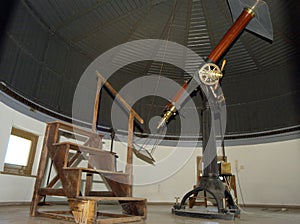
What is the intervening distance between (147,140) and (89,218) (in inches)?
129

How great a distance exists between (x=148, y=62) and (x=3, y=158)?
121 inches

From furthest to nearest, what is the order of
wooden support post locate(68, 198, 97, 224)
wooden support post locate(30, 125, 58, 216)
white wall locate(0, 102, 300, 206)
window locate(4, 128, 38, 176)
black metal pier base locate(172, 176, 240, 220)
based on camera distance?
white wall locate(0, 102, 300, 206) < window locate(4, 128, 38, 176) < black metal pier base locate(172, 176, 240, 220) < wooden support post locate(30, 125, 58, 216) < wooden support post locate(68, 198, 97, 224)

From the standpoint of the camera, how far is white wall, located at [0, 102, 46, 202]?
2842 millimetres

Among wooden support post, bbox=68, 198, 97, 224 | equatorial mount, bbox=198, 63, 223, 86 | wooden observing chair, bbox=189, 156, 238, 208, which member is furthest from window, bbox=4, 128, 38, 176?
equatorial mount, bbox=198, 63, 223, 86

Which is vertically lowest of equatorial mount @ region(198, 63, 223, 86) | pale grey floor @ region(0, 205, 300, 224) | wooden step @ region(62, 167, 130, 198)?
pale grey floor @ region(0, 205, 300, 224)

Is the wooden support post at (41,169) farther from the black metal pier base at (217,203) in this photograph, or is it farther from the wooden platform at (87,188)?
the black metal pier base at (217,203)

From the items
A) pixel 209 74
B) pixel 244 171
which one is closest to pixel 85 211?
pixel 209 74

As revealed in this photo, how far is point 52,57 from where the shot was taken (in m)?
3.69

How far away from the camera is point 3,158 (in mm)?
2834

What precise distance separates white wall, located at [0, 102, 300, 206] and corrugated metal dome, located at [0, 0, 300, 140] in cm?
41

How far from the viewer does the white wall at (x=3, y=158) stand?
284cm

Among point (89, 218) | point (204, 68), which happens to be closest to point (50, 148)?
point (89, 218)

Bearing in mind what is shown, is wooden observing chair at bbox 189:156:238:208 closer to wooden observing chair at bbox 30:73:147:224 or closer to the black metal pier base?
the black metal pier base

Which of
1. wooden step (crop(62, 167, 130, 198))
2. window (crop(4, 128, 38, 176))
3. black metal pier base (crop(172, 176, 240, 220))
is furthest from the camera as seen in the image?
window (crop(4, 128, 38, 176))
